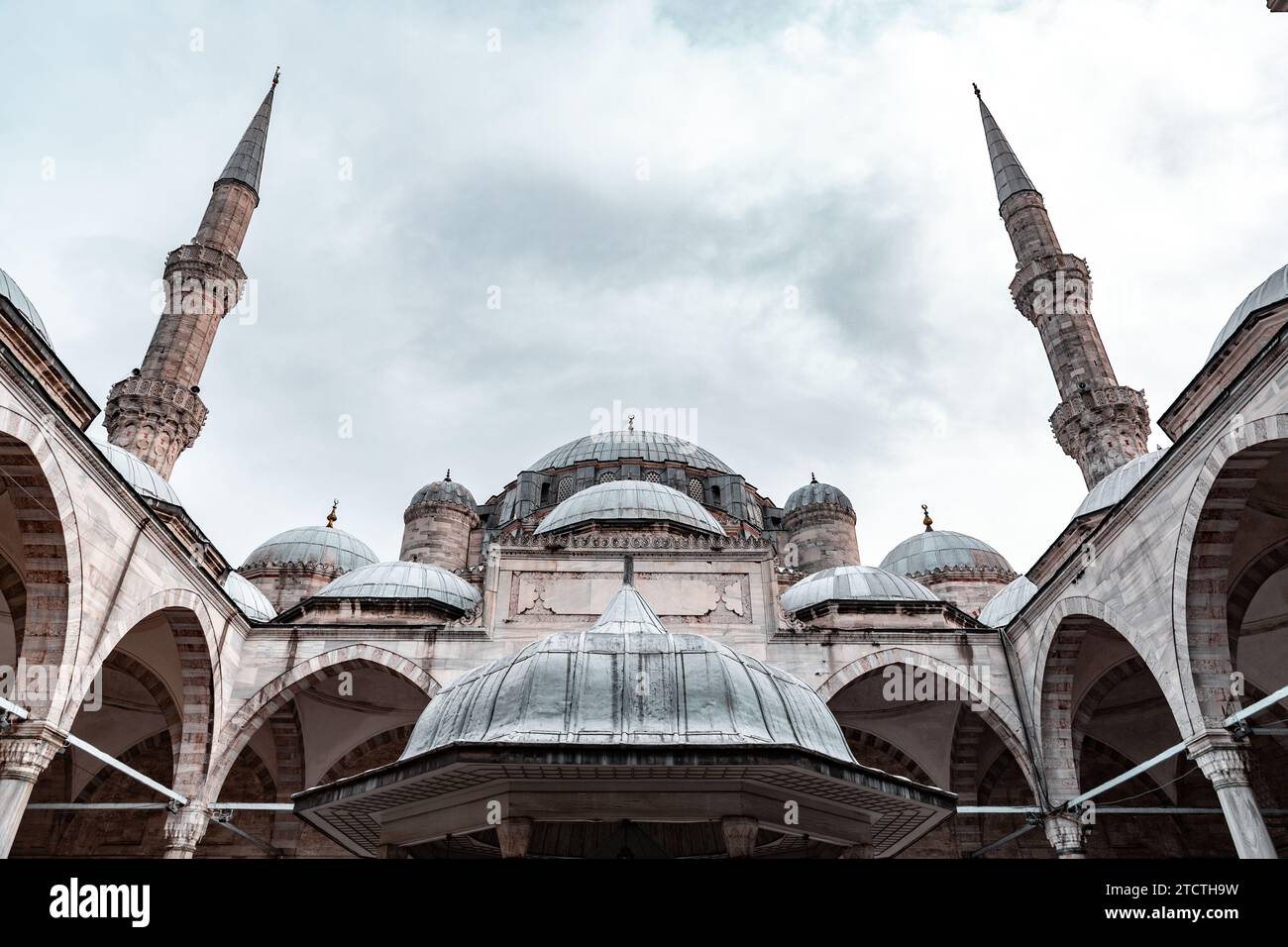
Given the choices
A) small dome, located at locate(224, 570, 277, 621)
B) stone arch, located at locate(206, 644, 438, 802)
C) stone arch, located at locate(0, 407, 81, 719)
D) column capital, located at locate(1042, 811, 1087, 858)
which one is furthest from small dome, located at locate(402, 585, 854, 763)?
small dome, located at locate(224, 570, 277, 621)

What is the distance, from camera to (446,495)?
22.3 meters

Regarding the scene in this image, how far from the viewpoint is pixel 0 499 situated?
9.43 meters

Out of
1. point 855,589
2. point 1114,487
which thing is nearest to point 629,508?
point 855,589

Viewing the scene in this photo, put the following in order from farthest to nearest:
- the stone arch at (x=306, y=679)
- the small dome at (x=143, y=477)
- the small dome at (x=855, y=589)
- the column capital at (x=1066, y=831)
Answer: the small dome at (x=855, y=589)
the small dome at (x=143, y=477)
the stone arch at (x=306, y=679)
the column capital at (x=1066, y=831)

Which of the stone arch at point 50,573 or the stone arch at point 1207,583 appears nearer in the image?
the stone arch at point 1207,583

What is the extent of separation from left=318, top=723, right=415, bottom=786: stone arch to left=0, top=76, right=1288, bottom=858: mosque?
41 mm

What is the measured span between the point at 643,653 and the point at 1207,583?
22.2 ft

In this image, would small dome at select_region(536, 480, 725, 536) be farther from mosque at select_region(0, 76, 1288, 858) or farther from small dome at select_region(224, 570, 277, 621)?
small dome at select_region(224, 570, 277, 621)

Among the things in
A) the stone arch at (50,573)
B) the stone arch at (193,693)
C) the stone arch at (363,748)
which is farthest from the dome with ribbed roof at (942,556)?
the stone arch at (50,573)

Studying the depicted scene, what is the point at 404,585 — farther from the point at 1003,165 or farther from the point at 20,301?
the point at 1003,165

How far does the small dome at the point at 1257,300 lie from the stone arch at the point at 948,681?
20.2 feet

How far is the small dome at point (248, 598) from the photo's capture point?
642 inches

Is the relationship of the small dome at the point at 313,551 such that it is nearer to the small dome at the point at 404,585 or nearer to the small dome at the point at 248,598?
the small dome at the point at 248,598
